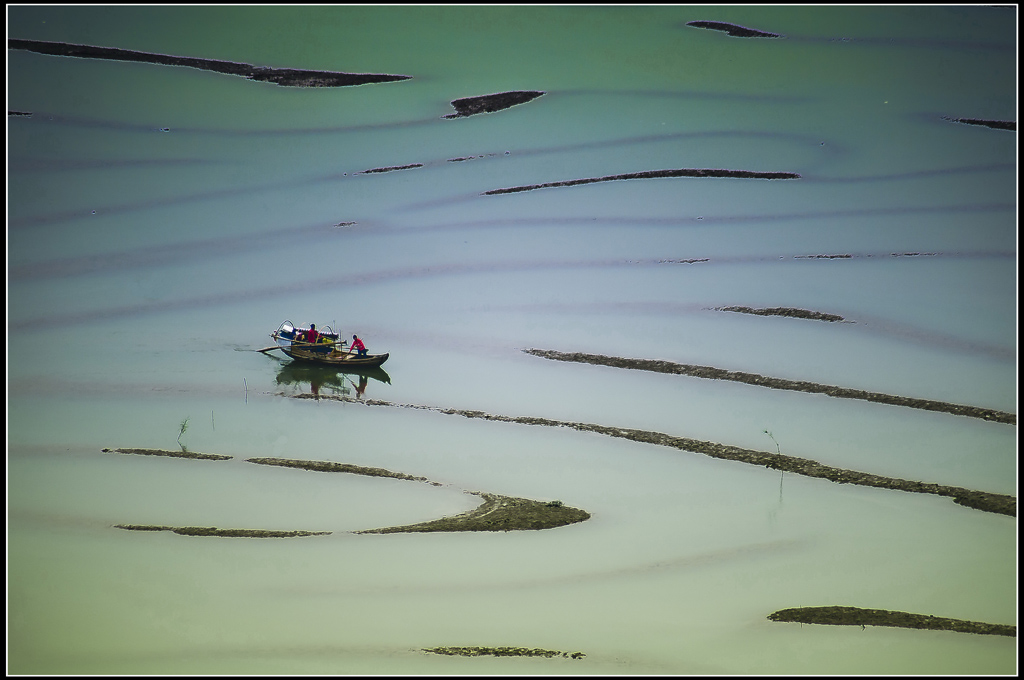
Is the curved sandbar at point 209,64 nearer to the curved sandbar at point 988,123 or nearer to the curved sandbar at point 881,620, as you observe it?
the curved sandbar at point 988,123

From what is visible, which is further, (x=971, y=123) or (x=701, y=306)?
(x=971, y=123)

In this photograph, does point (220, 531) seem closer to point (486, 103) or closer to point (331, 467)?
point (331, 467)

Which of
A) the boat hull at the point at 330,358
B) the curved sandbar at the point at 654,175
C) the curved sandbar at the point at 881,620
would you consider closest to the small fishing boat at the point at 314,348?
the boat hull at the point at 330,358

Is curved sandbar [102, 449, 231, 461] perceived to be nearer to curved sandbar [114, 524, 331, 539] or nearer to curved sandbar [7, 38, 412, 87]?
curved sandbar [114, 524, 331, 539]

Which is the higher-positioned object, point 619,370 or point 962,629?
point 619,370

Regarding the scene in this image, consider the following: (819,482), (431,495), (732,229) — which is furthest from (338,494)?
(732,229)

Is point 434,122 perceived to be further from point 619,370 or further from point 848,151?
point 848,151

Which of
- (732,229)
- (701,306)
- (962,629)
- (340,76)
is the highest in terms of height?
(340,76)
